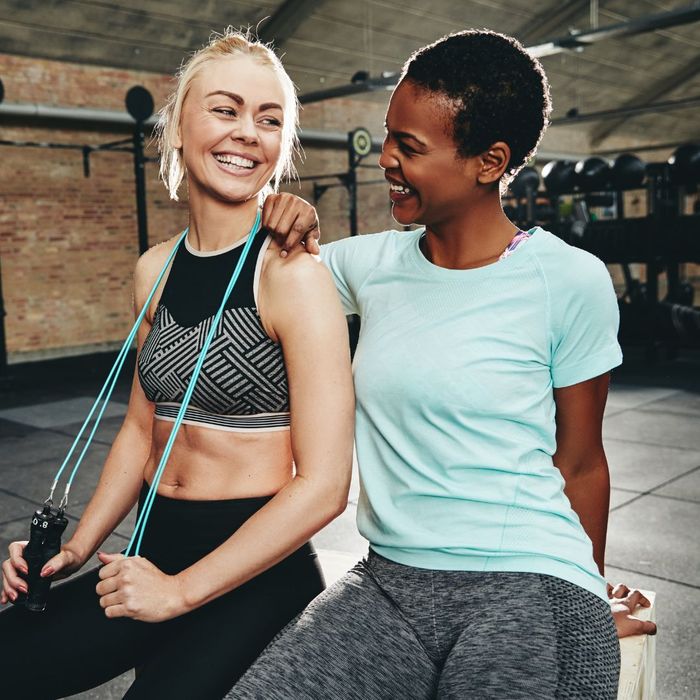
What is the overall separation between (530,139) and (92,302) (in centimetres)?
892

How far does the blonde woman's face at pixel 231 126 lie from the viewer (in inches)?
51.3

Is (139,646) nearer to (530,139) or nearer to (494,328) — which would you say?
(494,328)

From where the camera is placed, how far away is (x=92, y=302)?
9516 millimetres

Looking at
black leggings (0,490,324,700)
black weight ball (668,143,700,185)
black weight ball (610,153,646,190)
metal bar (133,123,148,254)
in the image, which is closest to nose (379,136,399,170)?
black leggings (0,490,324,700)

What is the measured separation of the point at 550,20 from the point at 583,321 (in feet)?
37.4

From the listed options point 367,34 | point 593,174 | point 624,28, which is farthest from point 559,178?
point 367,34

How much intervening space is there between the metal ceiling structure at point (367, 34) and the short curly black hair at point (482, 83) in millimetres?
6428

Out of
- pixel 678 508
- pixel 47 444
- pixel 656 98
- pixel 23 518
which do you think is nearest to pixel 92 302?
pixel 47 444

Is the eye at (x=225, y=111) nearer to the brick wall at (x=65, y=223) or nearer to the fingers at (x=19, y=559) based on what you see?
the fingers at (x=19, y=559)

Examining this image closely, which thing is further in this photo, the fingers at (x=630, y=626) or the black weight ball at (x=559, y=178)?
the black weight ball at (x=559, y=178)

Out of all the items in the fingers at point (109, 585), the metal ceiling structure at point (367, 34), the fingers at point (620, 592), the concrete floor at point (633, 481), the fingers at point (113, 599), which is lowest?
the concrete floor at point (633, 481)

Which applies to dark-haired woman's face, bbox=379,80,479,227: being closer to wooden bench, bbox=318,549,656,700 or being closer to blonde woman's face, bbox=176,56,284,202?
blonde woman's face, bbox=176,56,284,202

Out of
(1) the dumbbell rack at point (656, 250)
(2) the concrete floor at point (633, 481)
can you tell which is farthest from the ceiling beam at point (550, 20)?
(2) the concrete floor at point (633, 481)

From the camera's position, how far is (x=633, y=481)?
13.0 feet
